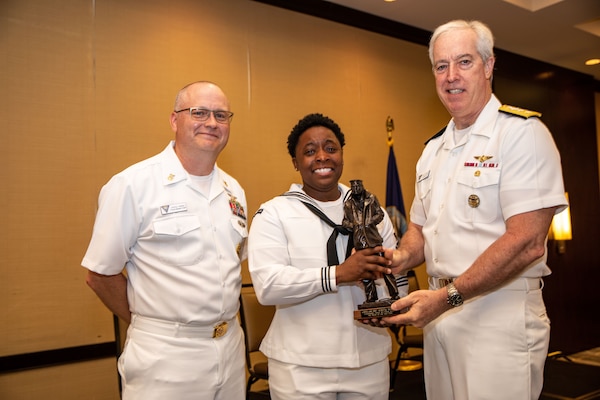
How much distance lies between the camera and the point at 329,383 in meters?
2.28

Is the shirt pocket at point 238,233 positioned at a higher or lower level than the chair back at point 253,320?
higher

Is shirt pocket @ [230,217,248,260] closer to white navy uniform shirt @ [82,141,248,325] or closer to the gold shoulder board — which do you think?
white navy uniform shirt @ [82,141,248,325]

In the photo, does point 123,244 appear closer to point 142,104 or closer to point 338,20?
point 142,104

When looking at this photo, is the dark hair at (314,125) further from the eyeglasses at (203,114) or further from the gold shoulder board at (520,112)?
the gold shoulder board at (520,112)

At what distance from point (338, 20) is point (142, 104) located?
236cm

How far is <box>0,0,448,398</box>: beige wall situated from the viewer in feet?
12.4

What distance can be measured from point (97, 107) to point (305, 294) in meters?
2.63

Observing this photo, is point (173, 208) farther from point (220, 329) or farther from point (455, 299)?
point (455, 299)

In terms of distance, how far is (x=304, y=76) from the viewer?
5.43 meters

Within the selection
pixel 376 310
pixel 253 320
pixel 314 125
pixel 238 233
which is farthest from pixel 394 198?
pixel 376 310

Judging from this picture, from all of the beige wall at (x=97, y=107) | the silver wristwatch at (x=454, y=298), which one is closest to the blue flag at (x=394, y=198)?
the beige wall at (x=97, y=107)

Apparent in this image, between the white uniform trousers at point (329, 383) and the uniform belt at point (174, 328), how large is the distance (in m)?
0.34

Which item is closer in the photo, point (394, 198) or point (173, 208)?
point (173, 208)

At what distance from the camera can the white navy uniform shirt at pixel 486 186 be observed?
190cm
